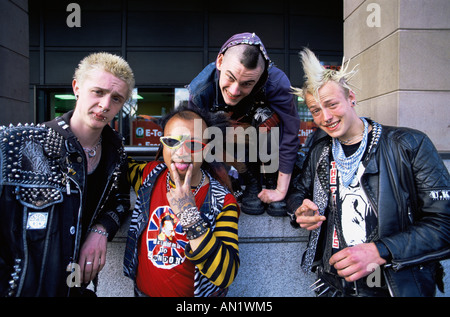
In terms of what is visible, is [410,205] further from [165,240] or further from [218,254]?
[165,240]

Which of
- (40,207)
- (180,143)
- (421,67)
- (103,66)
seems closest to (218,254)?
(180,143)

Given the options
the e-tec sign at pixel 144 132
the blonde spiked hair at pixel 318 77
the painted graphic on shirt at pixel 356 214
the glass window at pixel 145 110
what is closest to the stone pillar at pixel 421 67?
the blonde spiked hair at pixel 318 77

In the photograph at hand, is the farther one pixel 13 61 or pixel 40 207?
Answer: pixel 13 61

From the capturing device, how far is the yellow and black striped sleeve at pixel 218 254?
159 centimetres

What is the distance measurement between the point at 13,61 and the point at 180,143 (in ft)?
13.2

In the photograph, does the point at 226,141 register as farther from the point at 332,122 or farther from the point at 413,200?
the point at 413,200

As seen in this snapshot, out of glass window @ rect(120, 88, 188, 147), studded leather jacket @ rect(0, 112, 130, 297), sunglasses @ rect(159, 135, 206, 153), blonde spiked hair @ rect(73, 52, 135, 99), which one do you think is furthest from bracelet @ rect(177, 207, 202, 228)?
glass window @ rect(120, 88, 188, 147)

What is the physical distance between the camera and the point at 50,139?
5.72 ft

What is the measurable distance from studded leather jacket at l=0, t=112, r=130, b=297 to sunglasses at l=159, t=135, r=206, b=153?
0.55m

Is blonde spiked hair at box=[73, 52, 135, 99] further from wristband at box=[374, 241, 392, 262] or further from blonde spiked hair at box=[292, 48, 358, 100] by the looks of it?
wristband at box=[374, 241, 392, 262]

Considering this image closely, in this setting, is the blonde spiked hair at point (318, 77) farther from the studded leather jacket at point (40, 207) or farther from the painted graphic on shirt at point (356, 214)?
the studded leather jacket at point (40, 207)

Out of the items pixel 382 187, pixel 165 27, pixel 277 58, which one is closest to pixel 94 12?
pixel 165 27

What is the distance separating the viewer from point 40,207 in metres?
1.62
